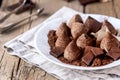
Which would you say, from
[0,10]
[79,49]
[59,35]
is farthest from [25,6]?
[79,49]

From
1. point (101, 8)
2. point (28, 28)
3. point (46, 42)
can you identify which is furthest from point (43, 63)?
point (101, 8)

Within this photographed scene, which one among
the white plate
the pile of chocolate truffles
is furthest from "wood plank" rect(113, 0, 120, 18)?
the pile of chocolate truffles

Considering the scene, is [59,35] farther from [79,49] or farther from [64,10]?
[64,10]

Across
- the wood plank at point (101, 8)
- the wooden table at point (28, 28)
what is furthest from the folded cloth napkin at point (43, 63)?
the wood plank at point (101, 8)

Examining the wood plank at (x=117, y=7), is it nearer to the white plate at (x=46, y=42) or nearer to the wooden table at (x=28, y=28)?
the wooden table at (x=28, y=28)

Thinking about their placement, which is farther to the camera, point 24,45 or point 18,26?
point 18,26

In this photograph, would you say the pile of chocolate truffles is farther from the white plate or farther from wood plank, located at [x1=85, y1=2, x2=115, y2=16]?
wood plank, located at [x1=85, y1=2, x2=115, y2=16]
